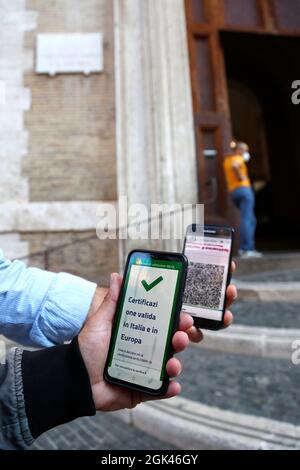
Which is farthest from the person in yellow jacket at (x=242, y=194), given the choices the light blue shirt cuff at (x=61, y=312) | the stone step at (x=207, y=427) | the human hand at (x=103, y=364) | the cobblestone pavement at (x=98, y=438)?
the human hand at (x=103, y=364)

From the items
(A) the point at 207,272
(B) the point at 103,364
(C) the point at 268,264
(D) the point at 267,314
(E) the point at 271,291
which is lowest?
(D) the point at 267,314

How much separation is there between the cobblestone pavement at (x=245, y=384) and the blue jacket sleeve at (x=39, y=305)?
1.58 m

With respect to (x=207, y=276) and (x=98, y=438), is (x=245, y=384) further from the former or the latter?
(x=207, y=276)

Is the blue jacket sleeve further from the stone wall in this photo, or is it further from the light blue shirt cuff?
the stone wall

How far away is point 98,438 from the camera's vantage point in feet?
7.11

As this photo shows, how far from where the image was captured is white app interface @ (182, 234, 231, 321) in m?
1.20

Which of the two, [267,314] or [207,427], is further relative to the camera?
[267,314]

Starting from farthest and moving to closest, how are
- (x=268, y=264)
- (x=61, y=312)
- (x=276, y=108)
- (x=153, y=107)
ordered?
1. (x=276, y=108)
2. (x=153, y=107)
3. (x=268, y=264)
4. (x=61, y=312)

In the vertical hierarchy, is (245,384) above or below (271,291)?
below

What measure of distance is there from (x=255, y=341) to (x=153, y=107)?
157 inches

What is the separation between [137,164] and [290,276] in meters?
2.89

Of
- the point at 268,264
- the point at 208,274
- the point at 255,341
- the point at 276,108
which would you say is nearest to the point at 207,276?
the point at 208,274

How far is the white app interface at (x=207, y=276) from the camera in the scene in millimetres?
1203

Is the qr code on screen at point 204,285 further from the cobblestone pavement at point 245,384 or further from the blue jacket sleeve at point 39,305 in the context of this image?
the cobblestone pavement at point 245,384
